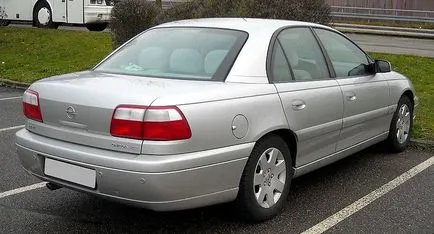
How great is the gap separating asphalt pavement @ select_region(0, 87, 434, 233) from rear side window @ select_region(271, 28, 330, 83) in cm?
103

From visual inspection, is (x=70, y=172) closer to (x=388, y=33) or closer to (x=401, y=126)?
(x=401, y=126)

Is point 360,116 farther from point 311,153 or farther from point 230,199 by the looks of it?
point 230,199

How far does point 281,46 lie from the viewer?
447cm

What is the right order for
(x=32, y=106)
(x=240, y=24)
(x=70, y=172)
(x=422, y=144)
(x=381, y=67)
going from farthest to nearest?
1. (x=422, y=144)
2. (x=381, y=67)
3. (x=240, y=24)
4. (x=32, y=106)
5. (x=70, y=172)

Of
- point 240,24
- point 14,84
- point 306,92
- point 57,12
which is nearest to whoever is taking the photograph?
point 306,92

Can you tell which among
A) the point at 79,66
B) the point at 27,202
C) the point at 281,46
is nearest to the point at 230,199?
the point at 281,46

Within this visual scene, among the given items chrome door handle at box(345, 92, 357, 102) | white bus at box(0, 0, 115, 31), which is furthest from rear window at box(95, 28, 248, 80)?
white bus at box(0, 0, 115, 31)

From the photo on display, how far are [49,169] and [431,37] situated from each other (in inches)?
847

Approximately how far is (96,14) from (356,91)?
49.0 ft

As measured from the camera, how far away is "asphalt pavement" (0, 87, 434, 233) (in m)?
4.05

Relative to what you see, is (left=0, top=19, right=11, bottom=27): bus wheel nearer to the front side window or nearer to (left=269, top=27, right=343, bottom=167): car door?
the front side window

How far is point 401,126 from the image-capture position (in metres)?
A: 6.14

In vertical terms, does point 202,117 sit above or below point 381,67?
below

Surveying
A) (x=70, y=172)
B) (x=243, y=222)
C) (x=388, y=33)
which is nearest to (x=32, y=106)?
(x=70, y=172)
